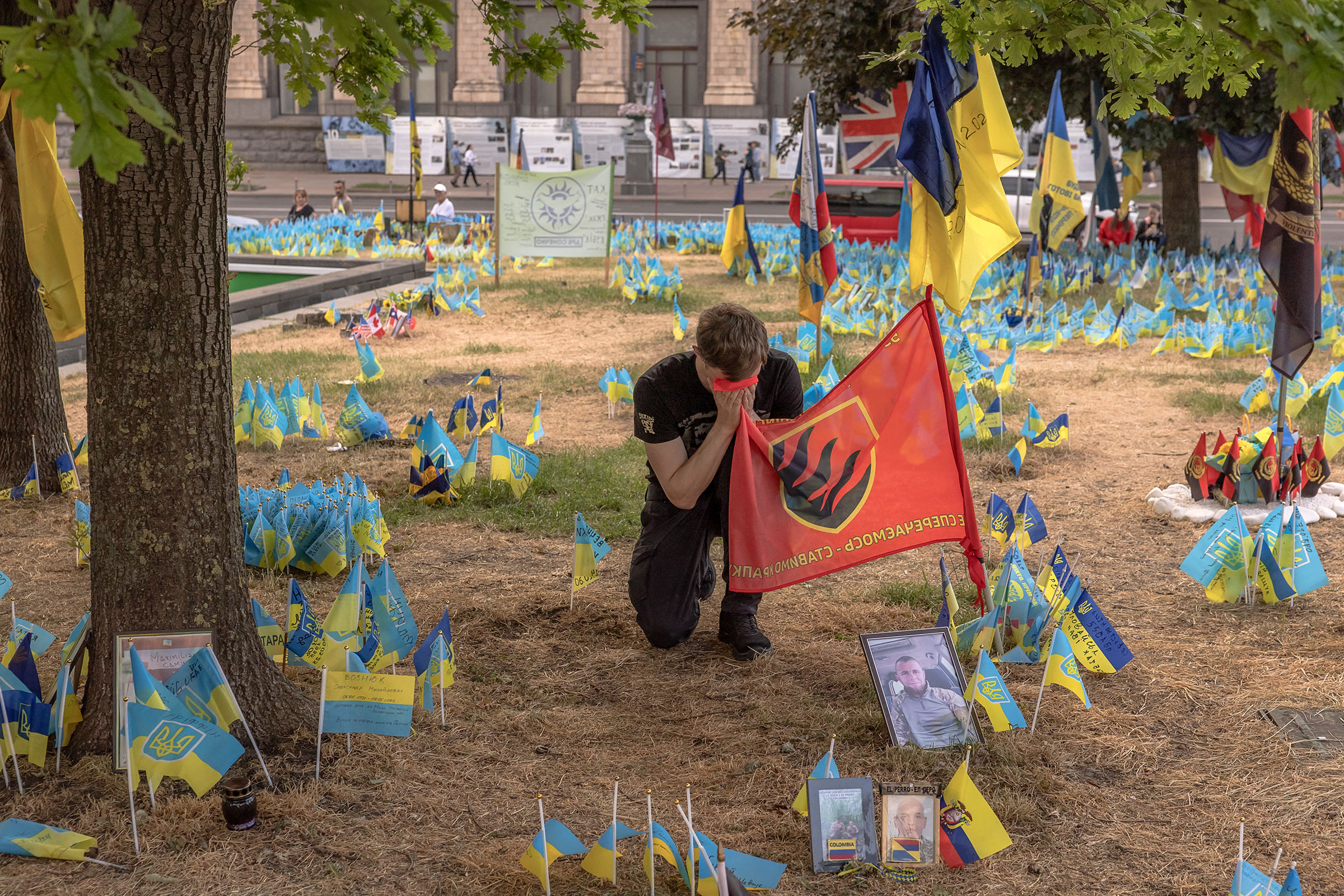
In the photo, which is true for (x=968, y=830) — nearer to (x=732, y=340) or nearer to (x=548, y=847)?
(x=548, y=847)

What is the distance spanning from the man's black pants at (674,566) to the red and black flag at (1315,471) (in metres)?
3.04

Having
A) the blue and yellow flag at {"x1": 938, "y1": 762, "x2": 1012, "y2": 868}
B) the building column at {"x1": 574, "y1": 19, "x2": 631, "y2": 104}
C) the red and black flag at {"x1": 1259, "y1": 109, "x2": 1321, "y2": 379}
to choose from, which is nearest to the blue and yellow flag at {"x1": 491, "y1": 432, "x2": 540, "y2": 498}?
the blue and yellow flag at {"x1": 938, "y1": 762, "x2": 1012, "y2": 868}

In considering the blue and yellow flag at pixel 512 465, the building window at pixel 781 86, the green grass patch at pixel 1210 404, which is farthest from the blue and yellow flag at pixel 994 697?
the building window at pixel 781 86

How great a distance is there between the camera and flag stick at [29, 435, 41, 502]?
5.59 meters

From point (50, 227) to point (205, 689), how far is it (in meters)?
3.36

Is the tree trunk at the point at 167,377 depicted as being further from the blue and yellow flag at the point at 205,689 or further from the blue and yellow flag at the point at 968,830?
the blue and yellow flag at the point at 968,830

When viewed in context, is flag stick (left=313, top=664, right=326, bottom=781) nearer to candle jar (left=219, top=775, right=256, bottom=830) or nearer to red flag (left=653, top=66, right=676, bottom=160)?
candle jar (left=219, top=775, right=256, bottom=830)

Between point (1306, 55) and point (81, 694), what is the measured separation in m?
3.47

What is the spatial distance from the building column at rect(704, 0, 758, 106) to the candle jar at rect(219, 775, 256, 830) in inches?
1559

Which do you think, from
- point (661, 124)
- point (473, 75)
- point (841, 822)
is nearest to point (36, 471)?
point (841, 822)

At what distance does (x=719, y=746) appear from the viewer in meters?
3.41

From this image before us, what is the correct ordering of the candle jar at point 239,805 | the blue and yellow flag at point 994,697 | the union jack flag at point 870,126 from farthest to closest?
the union jack flag at point 870,126 < the blue and yellow flag at point 994,697 < the candle jar at point 239,805

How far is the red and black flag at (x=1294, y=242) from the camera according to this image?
16.3 feet

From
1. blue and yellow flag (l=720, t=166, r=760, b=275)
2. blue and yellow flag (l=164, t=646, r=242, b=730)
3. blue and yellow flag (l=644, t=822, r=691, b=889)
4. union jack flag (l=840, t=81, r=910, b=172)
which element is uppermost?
union jack flag (l=840, t=81, r=910, b=172)
